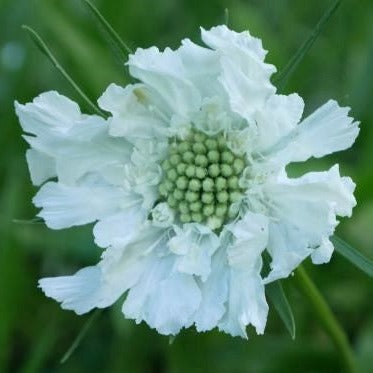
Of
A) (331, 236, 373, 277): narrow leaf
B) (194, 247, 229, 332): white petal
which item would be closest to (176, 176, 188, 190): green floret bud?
(194, 247, 229, 332): white petal

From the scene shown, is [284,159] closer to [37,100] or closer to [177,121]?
[177,121]

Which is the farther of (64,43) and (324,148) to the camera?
(64,43)

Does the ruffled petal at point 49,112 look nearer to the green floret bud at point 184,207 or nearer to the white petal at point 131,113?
the white petal at point 131,113

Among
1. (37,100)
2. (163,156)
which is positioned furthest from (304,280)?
(37,100)

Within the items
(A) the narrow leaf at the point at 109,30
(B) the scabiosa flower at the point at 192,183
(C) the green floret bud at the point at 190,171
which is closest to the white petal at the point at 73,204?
(B) the scabiosa flower at the point at 192,183

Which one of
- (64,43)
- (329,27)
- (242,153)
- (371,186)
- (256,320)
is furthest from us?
(329,27)

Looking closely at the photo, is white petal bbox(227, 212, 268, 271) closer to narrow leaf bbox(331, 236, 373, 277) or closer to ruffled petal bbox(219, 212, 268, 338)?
ruffled petal bbox(219, 212, 268, 338)

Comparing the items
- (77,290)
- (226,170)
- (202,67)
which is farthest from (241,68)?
(77,290)

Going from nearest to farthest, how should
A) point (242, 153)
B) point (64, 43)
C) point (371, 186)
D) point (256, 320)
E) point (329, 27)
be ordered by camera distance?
point (256, 320)
point (242, 153)
point (371, 186)
point (64, 43)
point (329, 27)
